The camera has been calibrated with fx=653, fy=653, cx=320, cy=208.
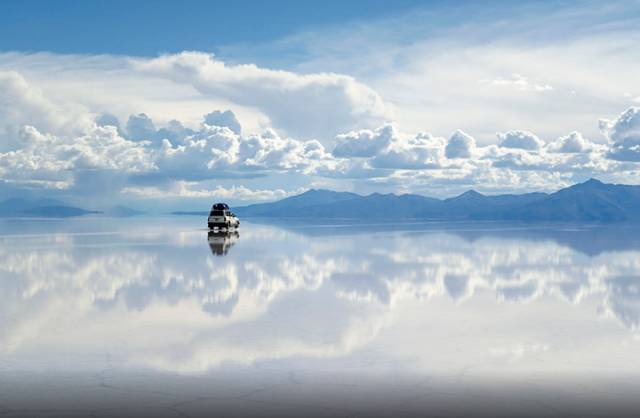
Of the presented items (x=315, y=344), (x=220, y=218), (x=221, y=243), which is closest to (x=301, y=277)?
(x=315, y=344)

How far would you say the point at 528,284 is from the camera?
35438 millimetres

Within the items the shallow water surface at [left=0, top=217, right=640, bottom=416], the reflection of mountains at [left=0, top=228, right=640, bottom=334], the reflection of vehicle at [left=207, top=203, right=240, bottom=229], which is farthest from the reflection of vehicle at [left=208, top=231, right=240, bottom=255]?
the shallow water surface at [left=0, top=217, right=640, bottom=416]

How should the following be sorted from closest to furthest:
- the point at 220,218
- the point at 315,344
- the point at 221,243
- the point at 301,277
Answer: the point at 315,344
the point at 301,277
the point at 221,243
the point at 220,218

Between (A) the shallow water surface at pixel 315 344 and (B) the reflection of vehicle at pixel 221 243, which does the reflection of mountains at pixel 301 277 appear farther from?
(B) the reflection of vehicle at pixel 221 243

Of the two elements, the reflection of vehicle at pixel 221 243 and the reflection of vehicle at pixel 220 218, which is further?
the reflection of vehicle at pixel 220 218

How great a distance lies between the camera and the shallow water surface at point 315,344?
1319cm

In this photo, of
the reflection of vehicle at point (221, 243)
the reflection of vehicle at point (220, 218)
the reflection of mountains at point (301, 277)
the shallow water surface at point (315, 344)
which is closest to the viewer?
the shallow water surface at point (315, 344)

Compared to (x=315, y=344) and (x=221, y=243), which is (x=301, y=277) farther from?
(x=221, y=243)

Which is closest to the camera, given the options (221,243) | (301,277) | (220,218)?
(301,277)

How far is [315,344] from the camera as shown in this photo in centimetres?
1919

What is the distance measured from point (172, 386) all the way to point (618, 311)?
63.8 feet

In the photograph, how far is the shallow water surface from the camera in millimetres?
13188

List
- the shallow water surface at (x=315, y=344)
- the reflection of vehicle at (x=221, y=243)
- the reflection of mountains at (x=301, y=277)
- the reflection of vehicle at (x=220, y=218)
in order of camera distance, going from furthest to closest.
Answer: the reflection of vehicle at (x=220, y=218), the reflection of vehicle at (x=221, y=243), the reflection of mountains at (x=301, y=277), the shallow water surface at (x=315, y=344)

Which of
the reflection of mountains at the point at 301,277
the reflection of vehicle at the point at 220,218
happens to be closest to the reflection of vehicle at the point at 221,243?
the reflection of mountains at the point at 301,277
